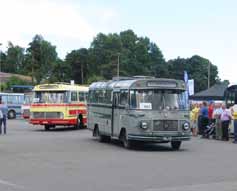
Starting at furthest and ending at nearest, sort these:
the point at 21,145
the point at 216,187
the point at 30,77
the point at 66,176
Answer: the point at 30,77 < the point at 21,145 < the point at 66,176 < the point at 216,187

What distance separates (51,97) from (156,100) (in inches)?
558

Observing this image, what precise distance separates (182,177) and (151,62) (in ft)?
379

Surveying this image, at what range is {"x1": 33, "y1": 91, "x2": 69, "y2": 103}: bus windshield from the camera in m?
34.5

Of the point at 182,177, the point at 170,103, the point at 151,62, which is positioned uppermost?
the point at 151,62

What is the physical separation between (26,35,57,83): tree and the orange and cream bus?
88.1 metres

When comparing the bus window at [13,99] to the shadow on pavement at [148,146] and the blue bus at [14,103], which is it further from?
the shadow on pavement at [148,146]

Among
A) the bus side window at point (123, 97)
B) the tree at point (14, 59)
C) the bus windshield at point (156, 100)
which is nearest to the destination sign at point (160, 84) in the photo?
the bus windshield at point (156, 100)

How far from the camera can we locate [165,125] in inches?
834

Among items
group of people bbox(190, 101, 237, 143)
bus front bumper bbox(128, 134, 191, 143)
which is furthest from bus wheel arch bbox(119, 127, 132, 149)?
group of people bbox(190, 101, 237, 143)

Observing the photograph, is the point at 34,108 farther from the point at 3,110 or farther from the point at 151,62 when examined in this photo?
the point at 151,62

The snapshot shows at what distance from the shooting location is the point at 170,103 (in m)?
21.7

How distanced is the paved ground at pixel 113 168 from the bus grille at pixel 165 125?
82cm

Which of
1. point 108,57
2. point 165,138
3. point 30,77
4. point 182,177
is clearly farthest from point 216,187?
point 30,77

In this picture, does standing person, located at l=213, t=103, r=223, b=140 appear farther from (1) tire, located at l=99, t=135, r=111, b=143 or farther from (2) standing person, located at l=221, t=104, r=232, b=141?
(1) tire, located at l=99, t=135, r=111, b=143
